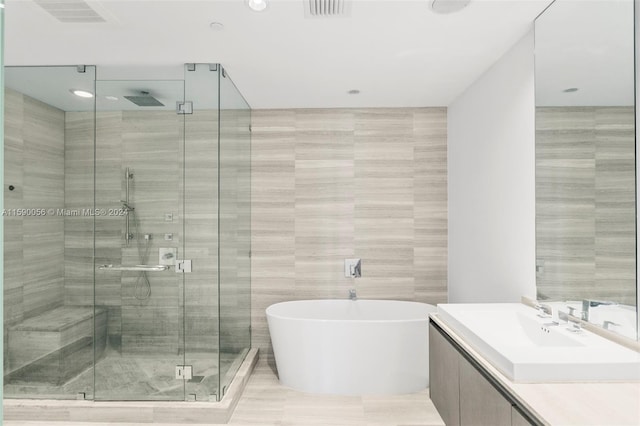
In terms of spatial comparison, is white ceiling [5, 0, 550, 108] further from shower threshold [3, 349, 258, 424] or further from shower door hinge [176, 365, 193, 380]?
shower threshold [3, 349, 258, 424]

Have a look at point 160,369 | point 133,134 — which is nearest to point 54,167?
point 133,134

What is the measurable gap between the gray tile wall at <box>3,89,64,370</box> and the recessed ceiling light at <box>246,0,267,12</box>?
1.86 m

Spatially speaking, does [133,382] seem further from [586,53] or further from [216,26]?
[586,53]

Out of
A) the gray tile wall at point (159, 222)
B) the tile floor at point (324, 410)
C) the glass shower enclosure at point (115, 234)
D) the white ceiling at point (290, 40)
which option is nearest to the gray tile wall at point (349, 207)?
the white ceiling at point (290, 40)

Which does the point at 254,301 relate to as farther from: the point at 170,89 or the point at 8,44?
the point at 8,44

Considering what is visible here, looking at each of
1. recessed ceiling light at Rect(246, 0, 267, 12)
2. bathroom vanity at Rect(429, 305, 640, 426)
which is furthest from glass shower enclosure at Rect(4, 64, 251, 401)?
bathroom vanity at Rect(429, 305, 640, 426)

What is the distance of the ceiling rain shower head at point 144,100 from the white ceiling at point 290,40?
0.67ft

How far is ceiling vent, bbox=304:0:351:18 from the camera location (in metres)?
2.16

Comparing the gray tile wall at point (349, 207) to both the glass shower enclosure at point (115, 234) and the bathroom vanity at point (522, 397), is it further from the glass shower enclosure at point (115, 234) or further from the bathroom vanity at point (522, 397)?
the bathroom vanity at point (522, 397)

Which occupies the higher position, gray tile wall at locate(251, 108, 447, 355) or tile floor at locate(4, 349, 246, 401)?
gray tile wall at locate(251, 108, 447, 355)

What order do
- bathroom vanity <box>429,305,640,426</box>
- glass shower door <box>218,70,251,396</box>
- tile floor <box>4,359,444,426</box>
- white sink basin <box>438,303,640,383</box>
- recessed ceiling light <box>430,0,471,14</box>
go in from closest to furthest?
bathroom vanity <box>429,305,640,426</box>, white sink basin <box>438,303,640,383</box>, recessed ceiling light <box>430,0,471,14</box>, tile floor <box>4,359,444,426</box>, glass shower door <box>218,70,251,396</box>

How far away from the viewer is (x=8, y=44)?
267cm

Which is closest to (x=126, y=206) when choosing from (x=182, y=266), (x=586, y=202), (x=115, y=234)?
(x=115, y=234)

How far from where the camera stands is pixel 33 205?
3107 mm
